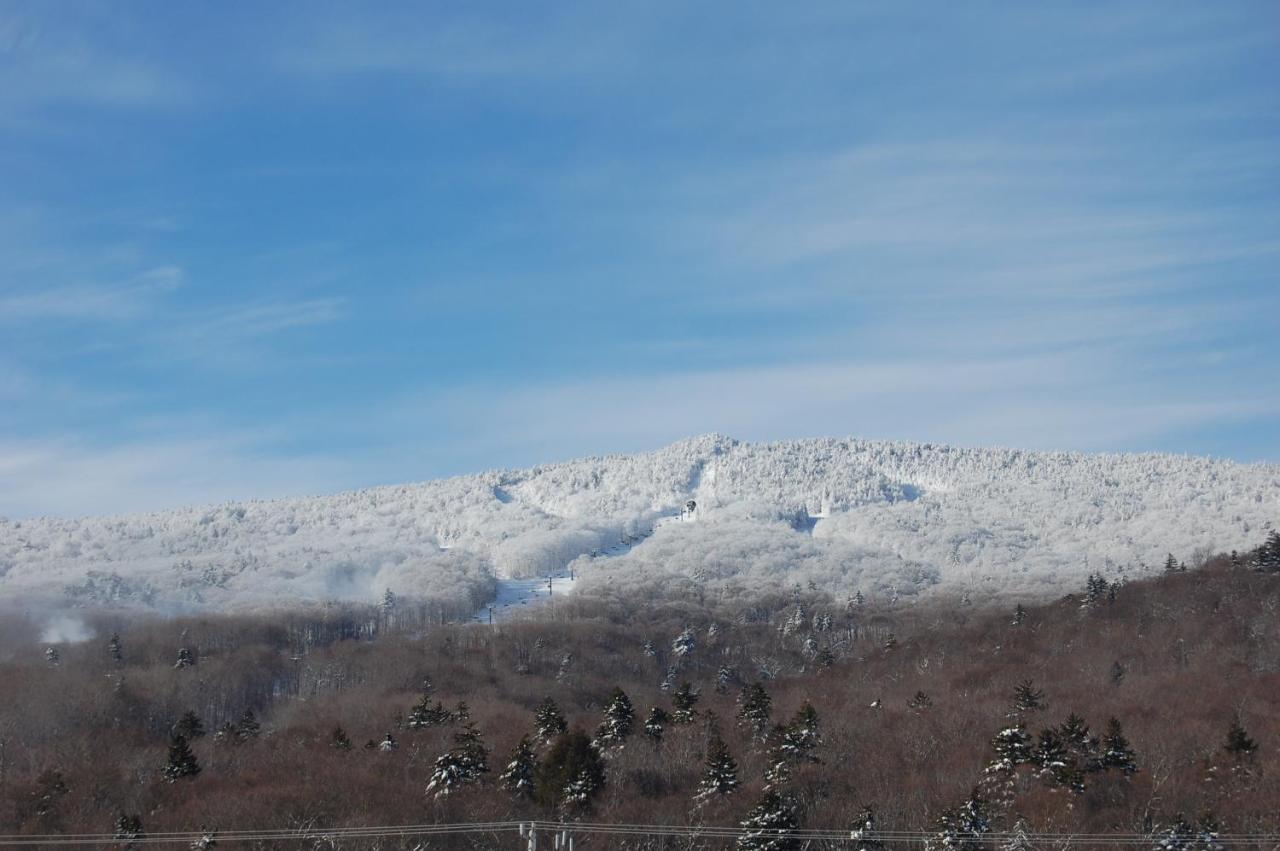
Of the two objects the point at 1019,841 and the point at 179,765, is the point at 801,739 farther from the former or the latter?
the point at 179,765

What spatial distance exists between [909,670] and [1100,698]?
43447 millimetres

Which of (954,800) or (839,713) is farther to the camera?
(839,713)

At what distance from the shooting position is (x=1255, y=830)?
50.1m

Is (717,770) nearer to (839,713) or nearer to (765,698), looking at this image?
A: (765,698)

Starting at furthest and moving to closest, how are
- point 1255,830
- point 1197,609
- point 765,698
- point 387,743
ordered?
1. point 1197,609
2. point 765,698
3. point 387,743
4. point 1255,830

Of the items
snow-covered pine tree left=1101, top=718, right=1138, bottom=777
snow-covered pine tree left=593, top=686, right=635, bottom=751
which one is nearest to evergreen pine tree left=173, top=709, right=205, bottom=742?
snow-covered pine tree left=593, top=686, right=635, bottom=751

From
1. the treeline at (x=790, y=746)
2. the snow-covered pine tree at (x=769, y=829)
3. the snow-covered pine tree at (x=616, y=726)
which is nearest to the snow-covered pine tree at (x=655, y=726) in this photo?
the treeline at (x=790, y=746)

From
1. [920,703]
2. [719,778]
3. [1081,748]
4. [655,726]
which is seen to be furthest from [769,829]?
[920,703]

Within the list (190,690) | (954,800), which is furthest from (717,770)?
(190,690)

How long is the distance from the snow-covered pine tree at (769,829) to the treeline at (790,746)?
107 millimetres

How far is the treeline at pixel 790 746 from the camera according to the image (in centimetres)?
5788

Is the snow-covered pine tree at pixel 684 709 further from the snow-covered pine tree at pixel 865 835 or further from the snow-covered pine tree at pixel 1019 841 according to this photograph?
the snow-covered pine tree at pixel 1019 841

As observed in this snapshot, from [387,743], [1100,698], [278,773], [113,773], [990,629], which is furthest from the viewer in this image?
[990,629]

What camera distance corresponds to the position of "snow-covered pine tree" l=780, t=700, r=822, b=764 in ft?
225
